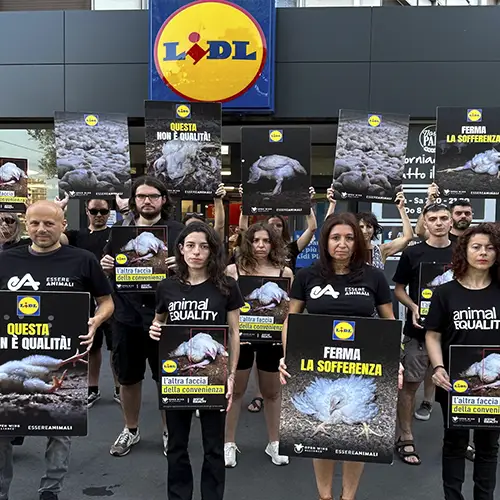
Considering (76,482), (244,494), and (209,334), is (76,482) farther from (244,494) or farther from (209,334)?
(209,334)

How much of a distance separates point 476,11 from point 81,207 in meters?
6.75

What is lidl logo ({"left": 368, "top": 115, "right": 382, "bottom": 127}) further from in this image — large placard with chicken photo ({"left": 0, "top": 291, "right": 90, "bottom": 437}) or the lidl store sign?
the lidl store sign

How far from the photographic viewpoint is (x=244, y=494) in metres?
3.44

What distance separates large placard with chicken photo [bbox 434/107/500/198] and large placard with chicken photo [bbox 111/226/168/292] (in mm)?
2395

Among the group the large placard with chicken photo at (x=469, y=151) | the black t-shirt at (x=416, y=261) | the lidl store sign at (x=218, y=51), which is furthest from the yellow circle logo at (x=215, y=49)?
the black t-shirt at (x=416, y=261)

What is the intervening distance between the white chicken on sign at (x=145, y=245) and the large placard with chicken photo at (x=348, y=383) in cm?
130

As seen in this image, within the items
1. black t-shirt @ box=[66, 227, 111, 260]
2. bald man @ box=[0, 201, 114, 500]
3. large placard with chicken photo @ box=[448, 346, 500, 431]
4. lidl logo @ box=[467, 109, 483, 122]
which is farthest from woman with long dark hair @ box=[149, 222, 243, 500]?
lidl logo @ box=[467, 109, 483, 122]

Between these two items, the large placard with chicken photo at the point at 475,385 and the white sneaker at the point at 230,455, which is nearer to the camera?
the large placard with chicken photo at the point at 475,385

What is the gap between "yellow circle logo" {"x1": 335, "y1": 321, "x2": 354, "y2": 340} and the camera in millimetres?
2586

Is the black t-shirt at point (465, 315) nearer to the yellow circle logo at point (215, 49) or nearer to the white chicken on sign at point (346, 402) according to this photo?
the white chicken on sign at point (346, 402)

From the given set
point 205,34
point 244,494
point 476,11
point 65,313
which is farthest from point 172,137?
point 476,11

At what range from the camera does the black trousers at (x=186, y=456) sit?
9.59 feet

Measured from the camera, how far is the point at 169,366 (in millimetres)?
2822

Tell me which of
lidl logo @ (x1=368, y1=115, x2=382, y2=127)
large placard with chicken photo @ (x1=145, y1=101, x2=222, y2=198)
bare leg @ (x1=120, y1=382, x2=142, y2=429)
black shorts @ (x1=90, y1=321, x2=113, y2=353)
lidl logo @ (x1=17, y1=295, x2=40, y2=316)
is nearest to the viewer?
lidl logo @ (x1=17, y1=295, x2=40, y2=316)
